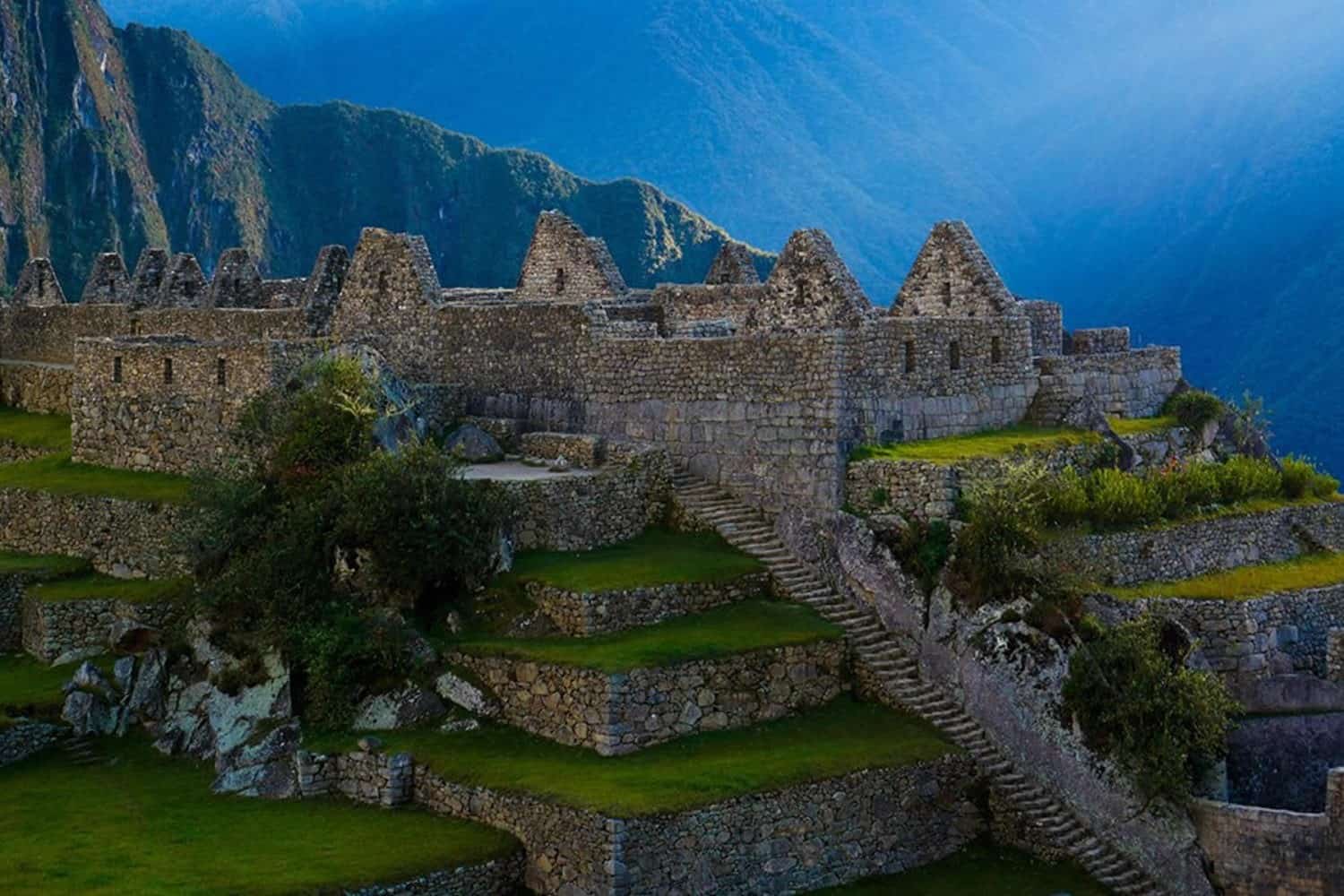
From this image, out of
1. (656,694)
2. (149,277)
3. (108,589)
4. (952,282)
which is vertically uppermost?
(149,277)

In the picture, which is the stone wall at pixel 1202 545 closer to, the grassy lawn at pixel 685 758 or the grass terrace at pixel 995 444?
the grass terrace at pixel 995 444

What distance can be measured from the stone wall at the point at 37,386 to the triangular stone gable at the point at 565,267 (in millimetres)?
11236

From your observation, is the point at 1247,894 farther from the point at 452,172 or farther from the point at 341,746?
the point at 452,172

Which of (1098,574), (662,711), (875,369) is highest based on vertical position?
(875,369)

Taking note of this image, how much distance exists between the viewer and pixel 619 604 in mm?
30328

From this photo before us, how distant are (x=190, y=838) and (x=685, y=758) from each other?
6608mm

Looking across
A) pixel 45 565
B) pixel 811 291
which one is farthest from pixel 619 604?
pixel 45 565

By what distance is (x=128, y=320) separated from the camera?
49344mm

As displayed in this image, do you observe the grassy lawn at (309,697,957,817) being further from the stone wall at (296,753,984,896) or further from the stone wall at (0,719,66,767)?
the stone wall at (0,719,66,767)

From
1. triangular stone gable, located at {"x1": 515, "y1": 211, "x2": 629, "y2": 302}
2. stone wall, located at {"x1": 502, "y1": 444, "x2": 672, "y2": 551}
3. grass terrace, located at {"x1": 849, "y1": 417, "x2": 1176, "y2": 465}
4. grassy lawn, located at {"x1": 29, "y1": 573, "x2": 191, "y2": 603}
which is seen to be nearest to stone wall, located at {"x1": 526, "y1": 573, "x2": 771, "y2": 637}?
stone wall, located at {"x1": 502, "y1": 444, "x2": 672, "y2": 551}

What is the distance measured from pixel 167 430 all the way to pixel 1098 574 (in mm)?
17021

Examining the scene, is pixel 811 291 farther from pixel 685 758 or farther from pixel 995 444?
pixel 685 758

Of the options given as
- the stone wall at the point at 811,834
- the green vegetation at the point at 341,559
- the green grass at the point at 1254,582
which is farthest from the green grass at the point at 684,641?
the green grass at the point at 1254,582

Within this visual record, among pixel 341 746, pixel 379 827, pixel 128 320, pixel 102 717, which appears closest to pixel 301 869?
pixel 379 827
